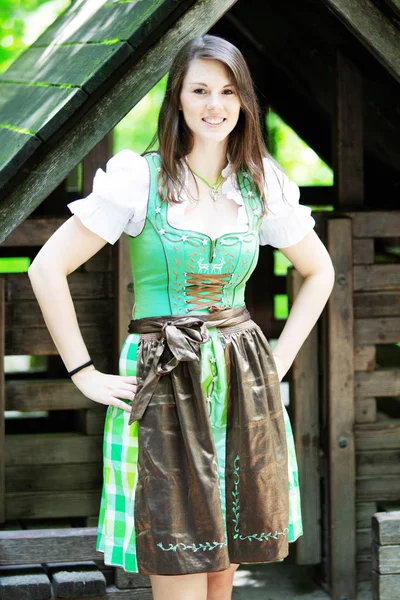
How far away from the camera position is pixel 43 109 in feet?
10.4

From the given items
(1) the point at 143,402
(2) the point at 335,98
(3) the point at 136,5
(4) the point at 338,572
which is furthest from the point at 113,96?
(4) the point at 338,572

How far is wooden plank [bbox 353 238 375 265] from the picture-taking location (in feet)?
15.1

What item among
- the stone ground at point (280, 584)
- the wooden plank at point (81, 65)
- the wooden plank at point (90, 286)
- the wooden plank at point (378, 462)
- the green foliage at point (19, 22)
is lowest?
the stone ground at point (280, 584)

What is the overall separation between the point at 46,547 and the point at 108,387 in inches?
47.4

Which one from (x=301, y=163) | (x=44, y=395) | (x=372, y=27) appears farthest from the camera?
(x=301, y=163)

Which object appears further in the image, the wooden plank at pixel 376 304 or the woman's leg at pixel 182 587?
the wooden plank at pixel 376 304

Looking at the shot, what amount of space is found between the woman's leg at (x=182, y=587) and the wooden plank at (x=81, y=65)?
4.83 feet

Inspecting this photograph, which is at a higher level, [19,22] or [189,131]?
[19,22]

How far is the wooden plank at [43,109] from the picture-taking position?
3035mm

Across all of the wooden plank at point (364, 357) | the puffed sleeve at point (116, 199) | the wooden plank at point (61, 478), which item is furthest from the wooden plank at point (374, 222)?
the puffed sleeve at point (116, 199)

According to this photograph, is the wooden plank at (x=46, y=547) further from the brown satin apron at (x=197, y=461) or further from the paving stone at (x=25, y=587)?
the brown satin apron at (x=197, y=461)

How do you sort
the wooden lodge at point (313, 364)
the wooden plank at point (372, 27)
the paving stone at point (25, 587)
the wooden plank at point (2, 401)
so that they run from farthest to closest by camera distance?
the wooden plank at point (2, 401) < the wooden lodge at point (313, 364) < the paving stone at point (25, 587) < the wooden plank at point (372, 27)

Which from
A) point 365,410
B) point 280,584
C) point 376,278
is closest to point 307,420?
point 365,410

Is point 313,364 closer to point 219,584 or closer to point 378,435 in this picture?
point 378,435
